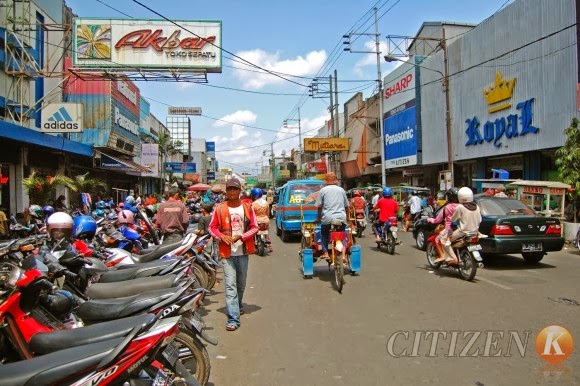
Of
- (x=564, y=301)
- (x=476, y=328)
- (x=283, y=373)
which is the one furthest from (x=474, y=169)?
Answer: (x=283, y=373)

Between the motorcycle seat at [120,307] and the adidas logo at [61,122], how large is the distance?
14429mm

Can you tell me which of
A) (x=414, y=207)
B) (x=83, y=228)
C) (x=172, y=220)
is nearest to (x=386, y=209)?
(x=172, y=220)

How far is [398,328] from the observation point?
5512mm

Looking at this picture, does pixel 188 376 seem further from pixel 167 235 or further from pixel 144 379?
pixel 167 235

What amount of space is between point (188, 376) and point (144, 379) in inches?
16.5

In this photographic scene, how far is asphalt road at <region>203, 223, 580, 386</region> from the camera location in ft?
13.8

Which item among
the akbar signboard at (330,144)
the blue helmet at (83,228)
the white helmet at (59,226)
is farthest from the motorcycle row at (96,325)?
the akbar signboard at (330,144)

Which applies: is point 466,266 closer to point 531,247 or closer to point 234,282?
point 531,247

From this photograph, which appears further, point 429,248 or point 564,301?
point 429,248

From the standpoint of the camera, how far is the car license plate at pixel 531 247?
30.5ft

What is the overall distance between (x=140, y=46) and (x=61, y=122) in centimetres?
791

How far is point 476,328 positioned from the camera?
542cm

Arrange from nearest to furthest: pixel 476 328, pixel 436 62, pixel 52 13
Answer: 1. pixel 476 328
2. pixel 52 13
3. pixel 436 62

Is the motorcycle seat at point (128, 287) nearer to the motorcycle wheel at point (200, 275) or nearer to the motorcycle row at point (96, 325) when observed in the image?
the motorcycle row at point (96, 325)
